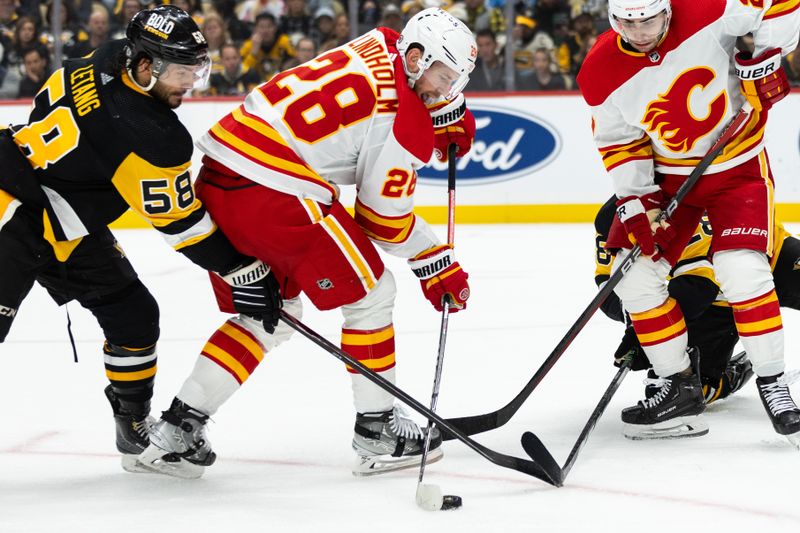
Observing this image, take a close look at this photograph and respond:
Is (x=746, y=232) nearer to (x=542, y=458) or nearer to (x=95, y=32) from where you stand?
(x=542, y=458)

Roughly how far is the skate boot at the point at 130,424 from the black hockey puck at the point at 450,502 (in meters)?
0.84

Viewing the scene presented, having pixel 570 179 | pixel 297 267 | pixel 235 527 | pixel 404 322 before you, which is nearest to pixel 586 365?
pixel 404 322

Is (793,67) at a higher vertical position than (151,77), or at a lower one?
lower

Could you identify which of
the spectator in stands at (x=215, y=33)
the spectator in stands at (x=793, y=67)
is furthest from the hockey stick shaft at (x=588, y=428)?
the spectator in stands at (x=215, y=33)

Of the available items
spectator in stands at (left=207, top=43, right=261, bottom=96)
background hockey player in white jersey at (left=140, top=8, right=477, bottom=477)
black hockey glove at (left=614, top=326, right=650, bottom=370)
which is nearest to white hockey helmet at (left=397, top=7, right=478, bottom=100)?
background hockey player in white jersey at (left=140, top=8, right=477, bottom=477)

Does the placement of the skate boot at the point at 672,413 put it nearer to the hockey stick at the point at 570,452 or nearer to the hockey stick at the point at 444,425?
the hockey stick at the point at 570,452

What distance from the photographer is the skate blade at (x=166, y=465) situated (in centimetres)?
256

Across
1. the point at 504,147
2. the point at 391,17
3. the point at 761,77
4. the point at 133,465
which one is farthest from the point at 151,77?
the point at 391,17

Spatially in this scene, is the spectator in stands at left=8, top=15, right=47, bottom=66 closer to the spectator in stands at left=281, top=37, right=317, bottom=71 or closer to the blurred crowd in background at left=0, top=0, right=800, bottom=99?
the blurred crowd in background at left=0, top=0, right=800, bottom=99

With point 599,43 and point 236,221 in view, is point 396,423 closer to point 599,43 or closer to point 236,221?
point 236,221

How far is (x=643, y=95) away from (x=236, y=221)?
1064 millimetres

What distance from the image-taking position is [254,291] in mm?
2486

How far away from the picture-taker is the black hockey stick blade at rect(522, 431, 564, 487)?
2443mm

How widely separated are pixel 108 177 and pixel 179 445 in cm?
63
